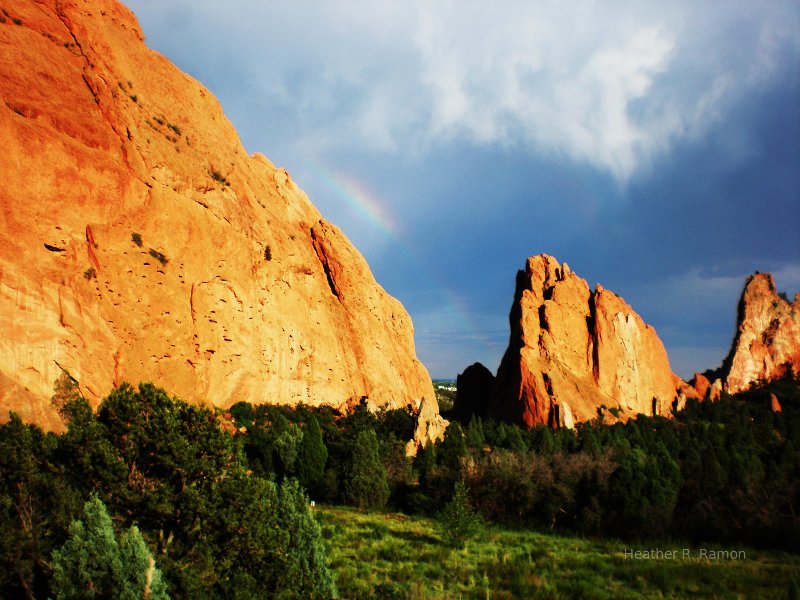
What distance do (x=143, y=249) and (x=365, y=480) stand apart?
25602 millimetres

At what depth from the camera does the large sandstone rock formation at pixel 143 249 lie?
3422cm

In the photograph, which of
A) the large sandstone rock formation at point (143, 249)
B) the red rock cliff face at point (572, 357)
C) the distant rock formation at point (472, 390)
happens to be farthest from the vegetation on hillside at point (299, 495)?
the distant rock formation at point (472, 390)

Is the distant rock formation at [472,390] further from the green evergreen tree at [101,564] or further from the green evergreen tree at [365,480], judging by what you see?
the green evergreen tree at [101,564]

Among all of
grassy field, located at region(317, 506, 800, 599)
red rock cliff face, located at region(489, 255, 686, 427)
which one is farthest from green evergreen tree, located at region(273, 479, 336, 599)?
red rock cliff face, located at region(489, 255, 686, 427)

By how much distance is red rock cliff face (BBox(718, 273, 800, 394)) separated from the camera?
370 feet

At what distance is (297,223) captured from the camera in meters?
70.9

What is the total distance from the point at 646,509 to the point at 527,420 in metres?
46.8

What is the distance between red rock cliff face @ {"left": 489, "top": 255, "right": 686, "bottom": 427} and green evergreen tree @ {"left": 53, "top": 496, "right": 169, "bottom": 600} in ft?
231

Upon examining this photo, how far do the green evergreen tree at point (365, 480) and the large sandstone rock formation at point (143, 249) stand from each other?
1210 centimetres

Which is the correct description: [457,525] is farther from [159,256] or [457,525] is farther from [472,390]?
[472,390]

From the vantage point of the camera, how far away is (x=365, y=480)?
→ 3650 cm

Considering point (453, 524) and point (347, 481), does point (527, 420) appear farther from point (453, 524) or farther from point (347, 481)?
point (453, 524)

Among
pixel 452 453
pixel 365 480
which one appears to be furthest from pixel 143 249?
pixel 452 453

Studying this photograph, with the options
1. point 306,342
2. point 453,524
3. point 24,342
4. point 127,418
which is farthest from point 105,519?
point 306,342
